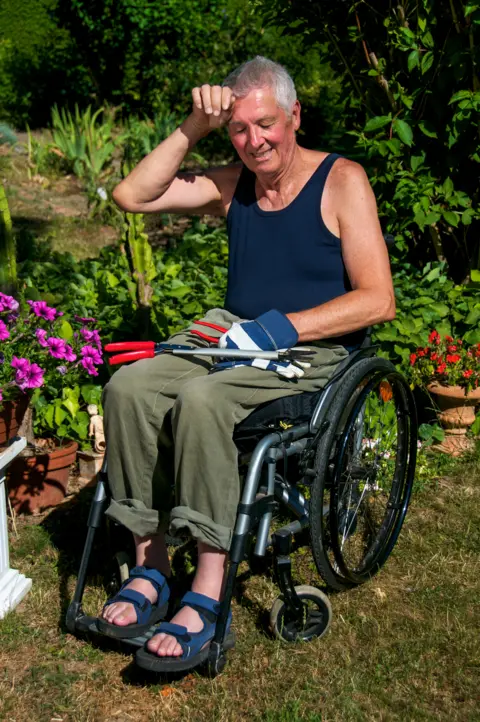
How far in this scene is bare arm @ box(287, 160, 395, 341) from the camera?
8.82ft

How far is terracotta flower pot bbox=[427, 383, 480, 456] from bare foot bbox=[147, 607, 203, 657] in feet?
5.92

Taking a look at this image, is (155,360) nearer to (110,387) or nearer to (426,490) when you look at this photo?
(110,387)

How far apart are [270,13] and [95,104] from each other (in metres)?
4.86

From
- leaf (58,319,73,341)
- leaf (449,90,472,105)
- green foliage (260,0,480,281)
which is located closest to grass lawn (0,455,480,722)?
leaf (58,319,73,341)

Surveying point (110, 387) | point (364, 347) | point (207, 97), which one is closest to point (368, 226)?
point (364, 347)

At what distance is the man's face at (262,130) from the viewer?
9.05 ft

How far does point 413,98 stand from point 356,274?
5.65 ft

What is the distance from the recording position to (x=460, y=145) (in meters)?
4.19

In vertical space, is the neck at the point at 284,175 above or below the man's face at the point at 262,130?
below

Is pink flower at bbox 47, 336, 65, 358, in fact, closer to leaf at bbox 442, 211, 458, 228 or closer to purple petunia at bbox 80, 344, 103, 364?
purple petunia at bbox 80, 344, 103, 364

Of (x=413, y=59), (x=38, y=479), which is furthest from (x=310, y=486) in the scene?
(x=413, y=59)

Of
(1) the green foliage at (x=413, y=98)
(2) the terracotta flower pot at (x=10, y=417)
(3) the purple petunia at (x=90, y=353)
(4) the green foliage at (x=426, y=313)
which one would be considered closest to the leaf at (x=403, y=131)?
(1) the green foliage at (x=413, y=98)

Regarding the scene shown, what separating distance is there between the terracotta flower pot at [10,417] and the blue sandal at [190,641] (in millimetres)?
828

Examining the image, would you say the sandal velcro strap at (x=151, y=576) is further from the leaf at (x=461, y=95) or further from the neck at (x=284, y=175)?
the leaf at (x=461, y=95)
